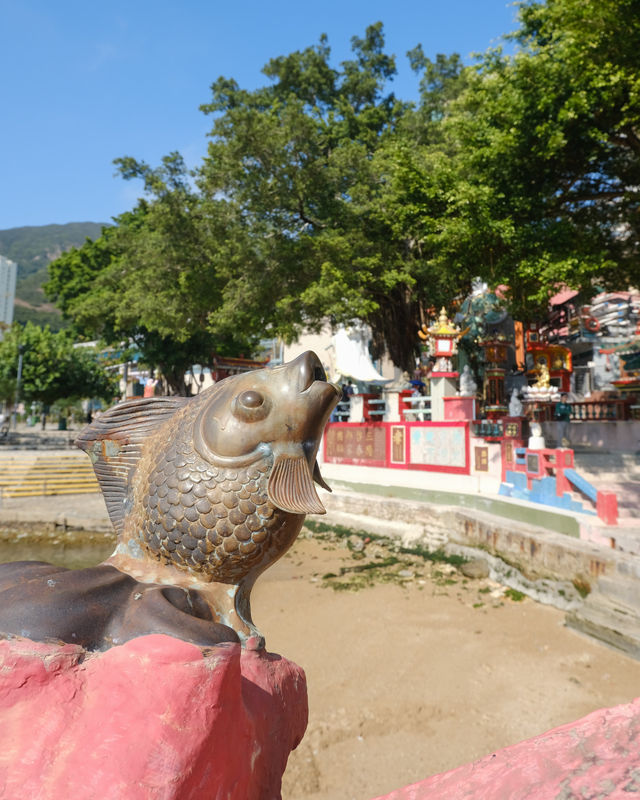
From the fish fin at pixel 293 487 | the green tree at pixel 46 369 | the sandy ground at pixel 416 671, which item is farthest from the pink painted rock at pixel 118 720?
the green tree at pixel 46 369

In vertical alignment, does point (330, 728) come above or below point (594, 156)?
below

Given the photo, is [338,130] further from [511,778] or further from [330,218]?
[511,778]

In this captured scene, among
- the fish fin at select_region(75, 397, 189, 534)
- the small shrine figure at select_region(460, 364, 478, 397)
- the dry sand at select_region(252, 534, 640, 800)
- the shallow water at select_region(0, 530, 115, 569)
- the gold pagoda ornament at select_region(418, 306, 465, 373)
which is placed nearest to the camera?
the fish fin at select_region(75, 397, 189, 534)

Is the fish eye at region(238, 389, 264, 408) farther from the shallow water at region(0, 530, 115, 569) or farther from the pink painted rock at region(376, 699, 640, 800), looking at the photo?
the shallow water at region(0, 530, 115, 569)

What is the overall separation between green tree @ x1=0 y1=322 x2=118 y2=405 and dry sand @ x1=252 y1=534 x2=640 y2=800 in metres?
16.6

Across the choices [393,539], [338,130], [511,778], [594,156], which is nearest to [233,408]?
[511,778]

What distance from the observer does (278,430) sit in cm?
142

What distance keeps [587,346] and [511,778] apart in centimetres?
2354

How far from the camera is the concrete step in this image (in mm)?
5152

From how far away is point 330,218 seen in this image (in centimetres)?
1312

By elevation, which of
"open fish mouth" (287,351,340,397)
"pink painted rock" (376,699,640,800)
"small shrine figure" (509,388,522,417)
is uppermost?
"open fish mouth" (287,351,340,397)

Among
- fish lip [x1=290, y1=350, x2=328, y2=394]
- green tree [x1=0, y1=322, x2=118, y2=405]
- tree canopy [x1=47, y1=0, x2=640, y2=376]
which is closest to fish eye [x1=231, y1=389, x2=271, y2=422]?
fish lip [x1=290, y1=350, x2=328, y2=394]

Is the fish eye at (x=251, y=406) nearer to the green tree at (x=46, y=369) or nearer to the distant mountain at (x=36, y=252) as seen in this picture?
the green tree at (x=46, y=369)

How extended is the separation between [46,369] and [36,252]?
508 feet
